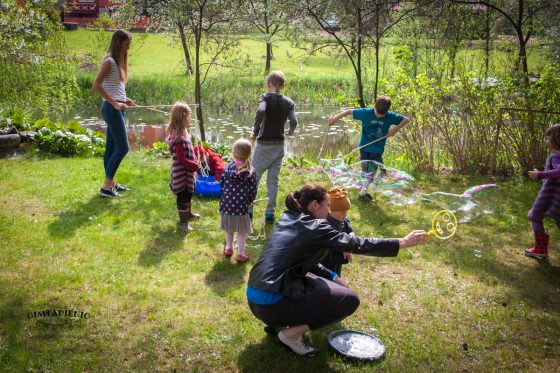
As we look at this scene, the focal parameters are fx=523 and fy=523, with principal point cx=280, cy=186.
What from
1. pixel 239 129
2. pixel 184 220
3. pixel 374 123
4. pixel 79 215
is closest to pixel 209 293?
pixel 184 220

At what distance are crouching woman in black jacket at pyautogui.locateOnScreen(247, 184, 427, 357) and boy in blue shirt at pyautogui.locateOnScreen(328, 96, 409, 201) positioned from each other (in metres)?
3.32

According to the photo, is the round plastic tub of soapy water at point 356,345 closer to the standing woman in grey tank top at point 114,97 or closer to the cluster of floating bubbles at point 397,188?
the cluster of floating bubbles at point 397,188

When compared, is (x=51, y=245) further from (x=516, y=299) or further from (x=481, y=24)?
(x=481, y=24)

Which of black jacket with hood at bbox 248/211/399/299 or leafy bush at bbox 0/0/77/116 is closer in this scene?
black jacket with hood at bbox 248/211/399/299

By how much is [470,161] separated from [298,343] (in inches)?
234

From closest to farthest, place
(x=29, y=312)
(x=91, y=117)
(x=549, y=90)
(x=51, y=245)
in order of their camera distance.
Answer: (x=29, y=312) → (x=51, y=245) → (x=549, y=90) → (x=91, y=117)

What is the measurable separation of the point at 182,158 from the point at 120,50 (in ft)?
5.74

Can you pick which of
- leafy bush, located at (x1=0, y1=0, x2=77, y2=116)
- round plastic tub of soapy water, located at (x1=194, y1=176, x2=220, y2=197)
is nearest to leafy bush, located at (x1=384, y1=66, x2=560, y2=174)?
round plastic tub of soapy water, located at (x1=194, y1=176, x2=220, y2=197)

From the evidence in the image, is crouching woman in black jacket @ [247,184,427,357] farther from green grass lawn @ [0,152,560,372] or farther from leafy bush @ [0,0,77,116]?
leafy bush @ [0,0,77,116]

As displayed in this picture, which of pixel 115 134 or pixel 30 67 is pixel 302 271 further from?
pixel 30 67

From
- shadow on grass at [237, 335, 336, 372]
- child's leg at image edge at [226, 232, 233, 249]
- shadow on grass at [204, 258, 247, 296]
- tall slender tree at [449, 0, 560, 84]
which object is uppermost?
tall slender tree at [449, 0, 560, 84]

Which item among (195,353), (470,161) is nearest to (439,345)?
(195,353)

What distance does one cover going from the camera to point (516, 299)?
4.71 m

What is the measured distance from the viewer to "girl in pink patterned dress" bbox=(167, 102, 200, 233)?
19.0 ft
